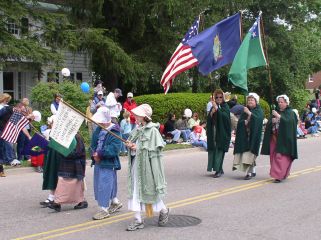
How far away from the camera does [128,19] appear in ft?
82.5

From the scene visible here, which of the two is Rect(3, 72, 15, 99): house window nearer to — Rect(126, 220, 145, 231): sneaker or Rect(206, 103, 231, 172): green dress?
Rect(206, 103, 231, 172): green dress

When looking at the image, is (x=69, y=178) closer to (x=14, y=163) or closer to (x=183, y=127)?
(x=14, y=163)

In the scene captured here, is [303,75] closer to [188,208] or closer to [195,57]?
[195,57]

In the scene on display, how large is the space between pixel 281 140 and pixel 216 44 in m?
2.61

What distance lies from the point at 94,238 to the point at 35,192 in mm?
3951

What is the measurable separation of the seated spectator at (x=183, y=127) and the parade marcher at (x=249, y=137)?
8.39m

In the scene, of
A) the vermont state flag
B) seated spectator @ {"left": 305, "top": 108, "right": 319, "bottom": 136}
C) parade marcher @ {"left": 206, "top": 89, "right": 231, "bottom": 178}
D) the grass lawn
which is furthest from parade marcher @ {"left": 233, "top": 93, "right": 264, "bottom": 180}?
seated spectator @ {"left": 305, "top": 108, "right": 319, "bottom": 136}

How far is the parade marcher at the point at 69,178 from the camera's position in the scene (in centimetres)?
866

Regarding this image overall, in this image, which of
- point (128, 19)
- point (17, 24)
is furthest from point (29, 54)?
point (128, 19)

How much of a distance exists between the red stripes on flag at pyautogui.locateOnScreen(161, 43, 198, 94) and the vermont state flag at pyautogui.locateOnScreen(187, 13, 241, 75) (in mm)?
125

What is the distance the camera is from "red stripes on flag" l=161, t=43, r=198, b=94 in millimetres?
12180

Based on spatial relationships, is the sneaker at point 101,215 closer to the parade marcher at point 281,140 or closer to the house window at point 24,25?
the parade marcher at point 281,140

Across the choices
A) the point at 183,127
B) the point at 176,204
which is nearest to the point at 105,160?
the point at 176,204

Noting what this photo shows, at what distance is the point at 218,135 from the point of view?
12.4 metres
